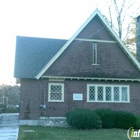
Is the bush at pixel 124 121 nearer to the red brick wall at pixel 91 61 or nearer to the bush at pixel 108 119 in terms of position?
the bush at pixel 108 119

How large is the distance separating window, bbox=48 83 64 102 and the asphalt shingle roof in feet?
5.44

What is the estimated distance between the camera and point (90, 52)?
2006 cm

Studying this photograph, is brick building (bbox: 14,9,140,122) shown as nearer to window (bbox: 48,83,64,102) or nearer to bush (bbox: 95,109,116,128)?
window (bbox: 48,83,64,102)

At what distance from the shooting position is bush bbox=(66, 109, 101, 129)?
636 inches

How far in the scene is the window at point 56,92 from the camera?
19039mm

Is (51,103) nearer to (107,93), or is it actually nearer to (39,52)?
(107,93)

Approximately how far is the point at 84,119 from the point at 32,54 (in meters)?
7.95

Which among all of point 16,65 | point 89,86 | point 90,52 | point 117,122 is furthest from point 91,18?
point 117,122

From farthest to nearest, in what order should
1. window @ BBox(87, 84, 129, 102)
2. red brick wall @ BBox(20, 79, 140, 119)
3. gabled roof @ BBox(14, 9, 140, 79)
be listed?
window @ BBox(87, 84, 129, 102) → gabled roof @ BBox(14, 9, 140, 79) → red brick wall @ BBox(20, 79, 140, 119)

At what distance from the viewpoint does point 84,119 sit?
52.9 ft

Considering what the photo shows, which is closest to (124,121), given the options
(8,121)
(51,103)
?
(51,103)

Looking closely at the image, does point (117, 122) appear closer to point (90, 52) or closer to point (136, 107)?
point (136, 107)

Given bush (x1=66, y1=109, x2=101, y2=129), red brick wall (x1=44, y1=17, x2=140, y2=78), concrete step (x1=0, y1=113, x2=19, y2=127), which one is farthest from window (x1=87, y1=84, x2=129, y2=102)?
concrete step (x1=0, y1=113, x2=19, y2=127)

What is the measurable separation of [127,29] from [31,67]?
19.0 metres
